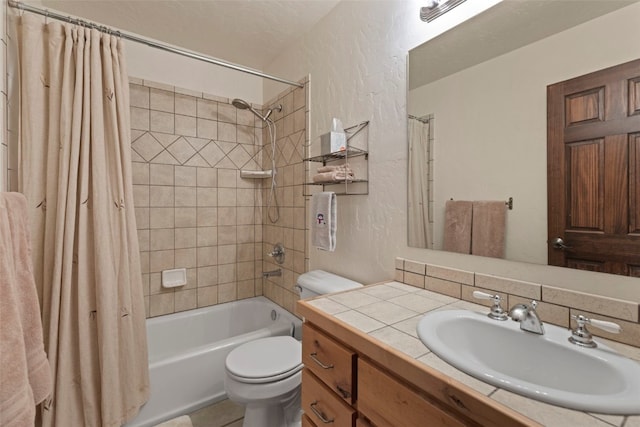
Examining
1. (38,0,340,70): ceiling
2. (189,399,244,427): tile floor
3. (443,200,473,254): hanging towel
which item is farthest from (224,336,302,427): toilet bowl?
(38,0,340,70): ceiling

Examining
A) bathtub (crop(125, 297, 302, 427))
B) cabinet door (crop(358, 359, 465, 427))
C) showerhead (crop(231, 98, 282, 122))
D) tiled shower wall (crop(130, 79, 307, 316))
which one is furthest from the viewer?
showerhead (crop(231, 98, 282, 122))

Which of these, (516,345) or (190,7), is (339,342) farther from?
(190,7)

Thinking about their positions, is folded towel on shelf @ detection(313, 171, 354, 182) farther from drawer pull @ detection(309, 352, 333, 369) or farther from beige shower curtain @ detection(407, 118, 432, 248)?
drawer pull @ detection(309, 352, 333, 369)

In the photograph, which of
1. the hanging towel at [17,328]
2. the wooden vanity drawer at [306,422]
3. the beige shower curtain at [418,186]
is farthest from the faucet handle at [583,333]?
the hanging towel at [17,328]

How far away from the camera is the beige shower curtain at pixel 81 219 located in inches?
49.1

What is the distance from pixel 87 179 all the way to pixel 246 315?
1562 millimetres

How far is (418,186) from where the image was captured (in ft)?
3.88

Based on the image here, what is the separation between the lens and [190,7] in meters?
1.65

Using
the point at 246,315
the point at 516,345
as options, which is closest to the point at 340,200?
the point at 516,345

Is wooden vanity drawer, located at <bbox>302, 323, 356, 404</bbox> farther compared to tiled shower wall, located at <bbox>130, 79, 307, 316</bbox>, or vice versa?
tiled shower wall, located at <bbox>130, 79, 307, 316</bbox>

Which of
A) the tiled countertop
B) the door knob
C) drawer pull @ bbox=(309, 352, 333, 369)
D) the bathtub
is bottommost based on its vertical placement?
the bathtub

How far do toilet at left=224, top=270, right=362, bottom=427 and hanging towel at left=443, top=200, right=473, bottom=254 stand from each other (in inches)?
20.6

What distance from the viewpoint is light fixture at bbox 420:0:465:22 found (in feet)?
3.35

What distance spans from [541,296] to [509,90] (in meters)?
0.68
